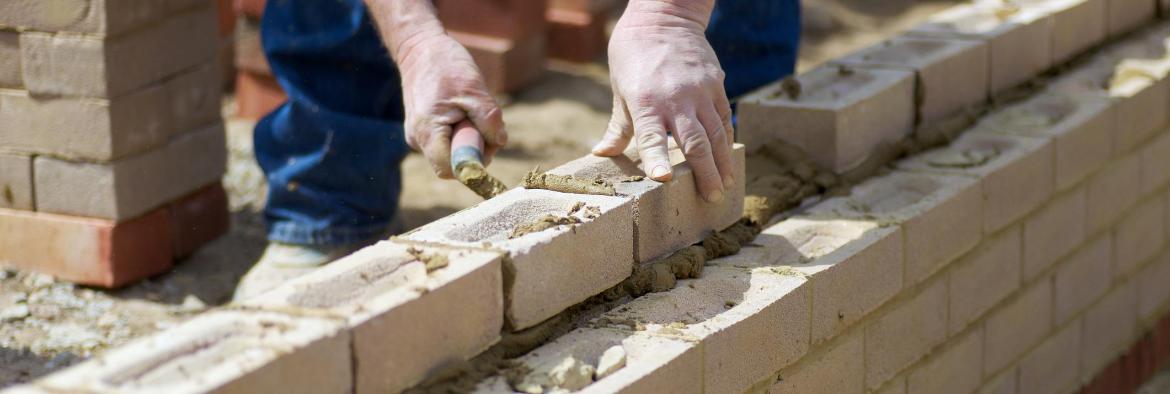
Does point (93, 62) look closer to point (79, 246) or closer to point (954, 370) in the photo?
point (79, 246)

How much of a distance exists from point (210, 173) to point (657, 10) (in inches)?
82.5

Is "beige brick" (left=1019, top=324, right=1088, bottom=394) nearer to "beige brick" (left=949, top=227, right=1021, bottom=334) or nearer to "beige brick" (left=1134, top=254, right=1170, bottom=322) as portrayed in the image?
"beige brick" (left=949, top=227, right=1021, bottom=334)

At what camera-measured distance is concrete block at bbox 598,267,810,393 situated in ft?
8.11

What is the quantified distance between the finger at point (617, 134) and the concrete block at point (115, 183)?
1.78 metres

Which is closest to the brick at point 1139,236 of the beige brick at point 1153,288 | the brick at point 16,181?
the beige brick at point 1153,288

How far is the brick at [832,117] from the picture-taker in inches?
135

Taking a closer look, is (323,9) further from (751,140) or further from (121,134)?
(751,140)

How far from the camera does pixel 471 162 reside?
9.34 ft

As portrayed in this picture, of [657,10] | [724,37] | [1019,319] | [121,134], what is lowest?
[1019,319]

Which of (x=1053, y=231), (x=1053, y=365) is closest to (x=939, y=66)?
(x=1053, y=231)

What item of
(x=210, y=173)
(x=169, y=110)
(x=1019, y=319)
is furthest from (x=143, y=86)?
(x=1019, y=319)

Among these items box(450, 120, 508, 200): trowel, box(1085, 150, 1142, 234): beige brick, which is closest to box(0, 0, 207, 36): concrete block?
box(450, 120, 508, 200): trowel

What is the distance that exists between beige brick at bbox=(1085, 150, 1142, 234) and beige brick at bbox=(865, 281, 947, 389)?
893 mm

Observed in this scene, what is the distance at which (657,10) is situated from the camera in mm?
2877
